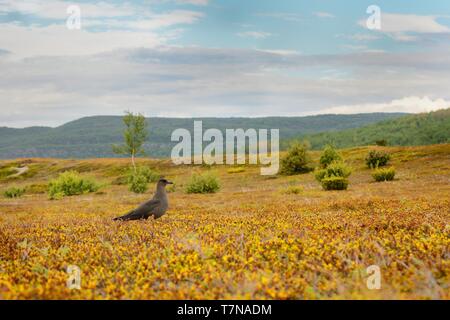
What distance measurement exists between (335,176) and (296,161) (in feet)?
116


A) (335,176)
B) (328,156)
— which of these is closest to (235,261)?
(335,176)

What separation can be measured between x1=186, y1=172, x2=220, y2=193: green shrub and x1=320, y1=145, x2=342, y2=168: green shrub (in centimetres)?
1983

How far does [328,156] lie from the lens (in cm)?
6450

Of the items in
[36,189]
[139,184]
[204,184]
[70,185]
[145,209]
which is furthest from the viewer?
[36,189]

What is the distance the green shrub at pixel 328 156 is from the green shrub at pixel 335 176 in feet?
50.4

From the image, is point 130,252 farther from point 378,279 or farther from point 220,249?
point 378,279

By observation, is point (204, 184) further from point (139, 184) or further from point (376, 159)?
point (376, 159)

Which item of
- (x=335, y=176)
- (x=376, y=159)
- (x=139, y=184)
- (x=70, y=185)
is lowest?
(x=70, y=185)

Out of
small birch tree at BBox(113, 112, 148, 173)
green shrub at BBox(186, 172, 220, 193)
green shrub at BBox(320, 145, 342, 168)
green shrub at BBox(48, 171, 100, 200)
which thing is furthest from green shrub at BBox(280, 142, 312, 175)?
green shrub at BBox(186, 172, 220, 193)

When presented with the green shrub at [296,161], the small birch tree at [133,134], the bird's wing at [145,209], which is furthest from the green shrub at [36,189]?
the bird's wing at [145,209]

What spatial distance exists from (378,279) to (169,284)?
2895 mm

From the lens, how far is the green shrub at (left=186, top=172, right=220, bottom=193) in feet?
158

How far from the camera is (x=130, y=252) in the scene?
944 centimetres
